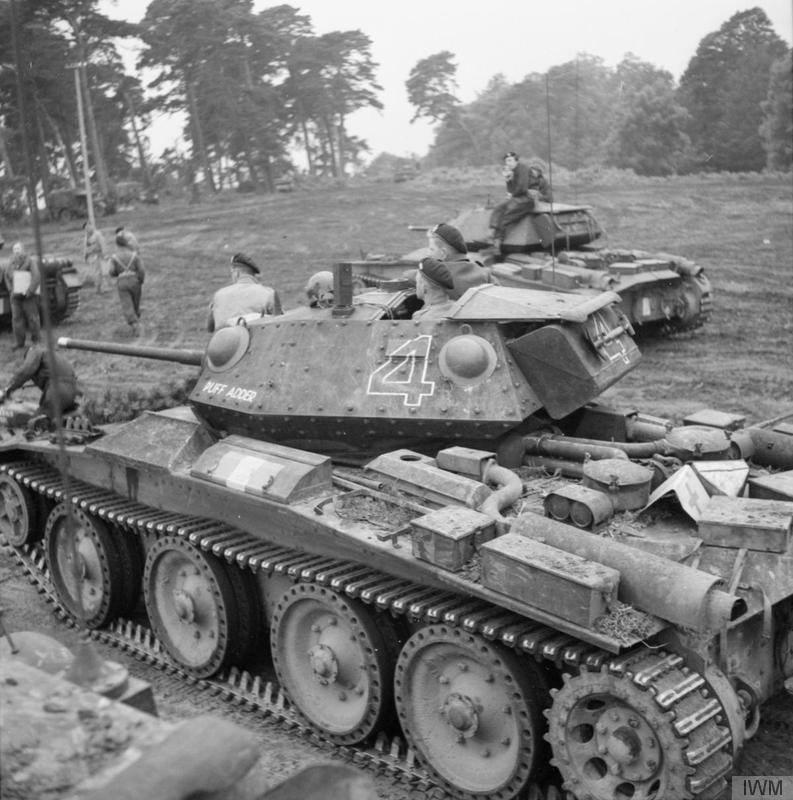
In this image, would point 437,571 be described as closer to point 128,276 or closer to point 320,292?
point 320,292

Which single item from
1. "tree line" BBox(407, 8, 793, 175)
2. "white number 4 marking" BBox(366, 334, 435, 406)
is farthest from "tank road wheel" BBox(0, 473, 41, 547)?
"tree line" BBox(407, 8, 793, 175)

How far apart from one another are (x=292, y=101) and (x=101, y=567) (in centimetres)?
1721

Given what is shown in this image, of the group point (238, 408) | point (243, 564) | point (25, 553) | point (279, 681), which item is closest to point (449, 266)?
point (238, 408)

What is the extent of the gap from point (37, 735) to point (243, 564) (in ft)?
11.9

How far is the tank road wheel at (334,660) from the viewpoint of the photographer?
6465mm

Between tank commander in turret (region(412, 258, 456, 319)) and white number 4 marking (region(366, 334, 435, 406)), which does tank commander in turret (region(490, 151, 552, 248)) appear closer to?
tank commander in turret (region(412, 258, 456, 319))

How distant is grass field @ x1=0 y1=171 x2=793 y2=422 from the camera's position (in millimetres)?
16109

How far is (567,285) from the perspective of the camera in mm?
15344

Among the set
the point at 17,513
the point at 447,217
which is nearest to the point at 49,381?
the point at 17,513

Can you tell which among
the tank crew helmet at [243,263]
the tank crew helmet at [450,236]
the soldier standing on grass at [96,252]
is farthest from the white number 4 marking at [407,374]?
the soldier standing on grass at [96,252]

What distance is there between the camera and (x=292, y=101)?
23.6 m

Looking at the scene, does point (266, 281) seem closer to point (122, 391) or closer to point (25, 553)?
point (122, 391)

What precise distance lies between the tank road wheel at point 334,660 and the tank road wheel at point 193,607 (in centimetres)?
48

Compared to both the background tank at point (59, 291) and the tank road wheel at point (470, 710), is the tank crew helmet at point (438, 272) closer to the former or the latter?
the tank road wheel at point (470, 710)
